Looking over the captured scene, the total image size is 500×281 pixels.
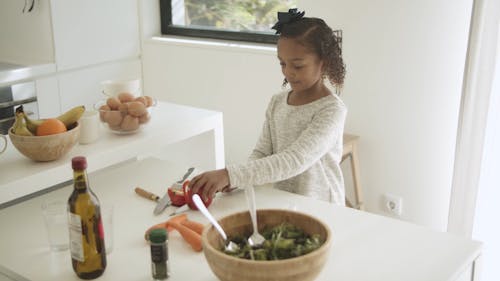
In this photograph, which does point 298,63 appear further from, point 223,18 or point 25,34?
point 25,34

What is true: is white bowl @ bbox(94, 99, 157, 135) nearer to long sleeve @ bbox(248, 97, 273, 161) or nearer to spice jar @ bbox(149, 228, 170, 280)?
long sleeve @ bbox(248, 97, 273, 161)

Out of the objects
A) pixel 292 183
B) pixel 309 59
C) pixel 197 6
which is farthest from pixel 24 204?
pixel 197 6

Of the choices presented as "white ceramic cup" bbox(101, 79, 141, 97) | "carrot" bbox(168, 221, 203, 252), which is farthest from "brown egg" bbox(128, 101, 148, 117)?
"carrot" bbox(168, 221, 203, 252)

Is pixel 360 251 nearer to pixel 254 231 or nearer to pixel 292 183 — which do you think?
pixel 254 231

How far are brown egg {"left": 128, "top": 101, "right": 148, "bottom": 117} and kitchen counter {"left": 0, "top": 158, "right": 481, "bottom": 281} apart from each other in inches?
11.9

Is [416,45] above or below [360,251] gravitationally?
above

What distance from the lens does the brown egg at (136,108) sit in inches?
74.2

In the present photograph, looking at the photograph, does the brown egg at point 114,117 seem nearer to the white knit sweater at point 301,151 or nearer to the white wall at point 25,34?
the white knit sweater at point 301,151

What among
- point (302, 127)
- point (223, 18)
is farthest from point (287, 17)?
point (223, 18)

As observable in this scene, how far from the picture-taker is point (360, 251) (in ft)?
4.38

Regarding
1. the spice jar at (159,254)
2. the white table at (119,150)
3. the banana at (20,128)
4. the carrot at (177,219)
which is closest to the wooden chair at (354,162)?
the white table at (119,150)

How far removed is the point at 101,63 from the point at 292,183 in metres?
2.19

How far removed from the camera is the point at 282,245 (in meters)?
1.15

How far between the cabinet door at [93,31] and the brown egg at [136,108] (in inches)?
64.9
